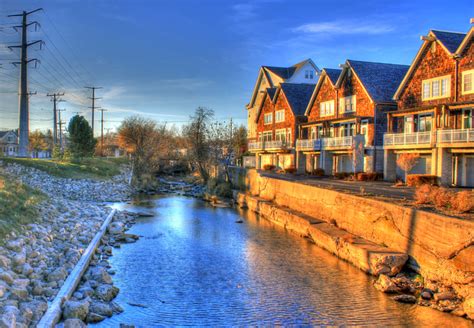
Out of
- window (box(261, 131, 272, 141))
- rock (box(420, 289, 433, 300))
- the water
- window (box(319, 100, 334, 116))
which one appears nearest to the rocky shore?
the water

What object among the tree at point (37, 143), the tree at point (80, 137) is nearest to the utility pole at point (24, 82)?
the tree at point (80, 137)

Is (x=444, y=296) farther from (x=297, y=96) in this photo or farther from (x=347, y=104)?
(x=297, y=96)

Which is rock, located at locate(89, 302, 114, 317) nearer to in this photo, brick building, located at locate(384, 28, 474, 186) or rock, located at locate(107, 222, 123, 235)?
rock, located at locate(107, 222, 123, 235)

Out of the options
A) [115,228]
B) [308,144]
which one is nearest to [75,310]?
[115,228]

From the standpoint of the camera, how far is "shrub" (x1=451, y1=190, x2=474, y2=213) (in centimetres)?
1608

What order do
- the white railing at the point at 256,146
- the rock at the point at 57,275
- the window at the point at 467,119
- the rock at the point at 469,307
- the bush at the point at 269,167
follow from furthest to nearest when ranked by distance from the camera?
the white railing at the point at 256,146
the bush at the point at 269,167
the window at the point at 467,119
the rock at the point at 57,275
the rock at the point at 469,307

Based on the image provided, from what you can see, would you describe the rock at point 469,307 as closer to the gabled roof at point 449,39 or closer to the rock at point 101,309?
the rock at point 101,309

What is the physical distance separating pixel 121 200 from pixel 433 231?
3219 centimetres

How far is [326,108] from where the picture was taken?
148ft

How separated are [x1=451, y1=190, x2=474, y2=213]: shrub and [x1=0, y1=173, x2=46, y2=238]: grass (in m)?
16.6

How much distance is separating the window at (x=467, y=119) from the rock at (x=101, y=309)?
26.1 metres

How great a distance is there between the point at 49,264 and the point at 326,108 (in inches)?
1417

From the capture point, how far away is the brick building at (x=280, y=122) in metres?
50.8

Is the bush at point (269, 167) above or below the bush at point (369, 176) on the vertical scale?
above
